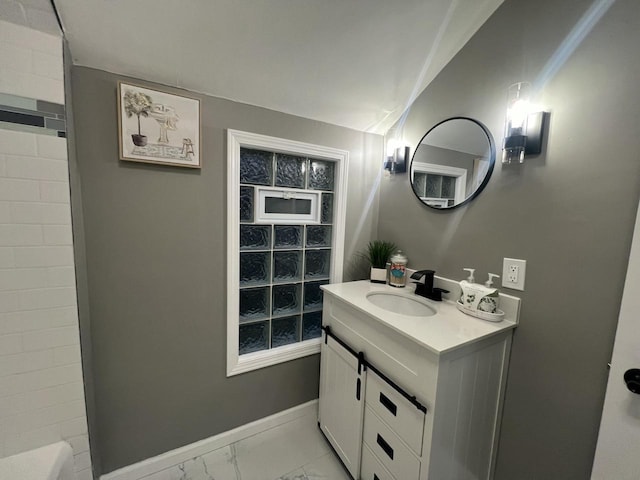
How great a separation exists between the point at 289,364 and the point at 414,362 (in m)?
1.00

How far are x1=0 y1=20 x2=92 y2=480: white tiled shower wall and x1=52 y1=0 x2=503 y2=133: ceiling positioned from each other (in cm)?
21

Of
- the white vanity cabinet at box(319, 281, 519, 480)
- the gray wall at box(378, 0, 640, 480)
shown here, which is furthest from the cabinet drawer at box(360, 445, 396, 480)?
the gray wall at box(378, 0, 640, 480)

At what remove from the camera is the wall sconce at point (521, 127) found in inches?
40.0

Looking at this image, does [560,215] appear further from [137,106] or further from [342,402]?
[137,106]

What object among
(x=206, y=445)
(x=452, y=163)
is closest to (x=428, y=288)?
(x=452, y=163)

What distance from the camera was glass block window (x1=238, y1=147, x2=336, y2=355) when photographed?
1.55 meters

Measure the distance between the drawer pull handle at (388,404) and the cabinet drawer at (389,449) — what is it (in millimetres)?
86

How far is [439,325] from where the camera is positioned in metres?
1.04

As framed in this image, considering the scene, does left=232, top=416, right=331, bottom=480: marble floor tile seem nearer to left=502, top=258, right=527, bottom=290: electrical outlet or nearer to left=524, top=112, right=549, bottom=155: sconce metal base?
left=502, top=258, right=527, bottom=290: electrical outlet

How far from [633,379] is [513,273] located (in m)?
0.45

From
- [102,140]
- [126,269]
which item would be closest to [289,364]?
[126,269]

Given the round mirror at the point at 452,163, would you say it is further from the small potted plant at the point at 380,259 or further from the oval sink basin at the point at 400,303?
the oval sink basin at the point at 400,303

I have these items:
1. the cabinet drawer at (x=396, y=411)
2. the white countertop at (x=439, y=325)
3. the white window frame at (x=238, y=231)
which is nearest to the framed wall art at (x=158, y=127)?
the white window frame at (x=238, y=231)

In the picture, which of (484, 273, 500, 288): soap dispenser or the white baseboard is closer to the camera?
(484, 273, 500, 288): soap dispenser
